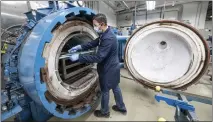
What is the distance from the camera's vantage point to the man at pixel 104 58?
1307 millimetres

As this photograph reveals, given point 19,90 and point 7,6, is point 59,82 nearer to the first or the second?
point 19,90

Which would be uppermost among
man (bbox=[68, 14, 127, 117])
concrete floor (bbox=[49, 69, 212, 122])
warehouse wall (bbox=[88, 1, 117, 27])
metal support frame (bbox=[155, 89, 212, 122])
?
warehouse wall (bbox=[88, 1, 117, 27])

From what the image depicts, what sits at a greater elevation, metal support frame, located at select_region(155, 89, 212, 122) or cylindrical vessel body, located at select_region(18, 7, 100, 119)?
cylindrical vessel body, located at select_region(18, 7, 100, 119)

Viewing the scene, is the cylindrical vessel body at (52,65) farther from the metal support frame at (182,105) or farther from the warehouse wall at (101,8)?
the warehouse wall at (101,8)

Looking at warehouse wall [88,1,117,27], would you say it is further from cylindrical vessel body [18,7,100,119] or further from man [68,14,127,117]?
cylindrical vessel body [18,7,100,119]

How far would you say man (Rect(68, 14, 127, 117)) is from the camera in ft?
4.29

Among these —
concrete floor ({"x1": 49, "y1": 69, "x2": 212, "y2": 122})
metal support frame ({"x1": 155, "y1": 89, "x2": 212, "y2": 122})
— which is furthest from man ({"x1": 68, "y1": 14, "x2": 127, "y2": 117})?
metal support frame ({"x1": 155, "y1": 89, "x2": 212, "y2": 122})

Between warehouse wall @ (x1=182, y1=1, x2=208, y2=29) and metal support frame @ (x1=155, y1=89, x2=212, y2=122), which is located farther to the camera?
warehouse wall @ (x1=182, y1=1, x2=208, y2=29)

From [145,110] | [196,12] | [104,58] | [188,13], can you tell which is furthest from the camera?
[188,13]

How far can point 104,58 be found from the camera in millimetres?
1400

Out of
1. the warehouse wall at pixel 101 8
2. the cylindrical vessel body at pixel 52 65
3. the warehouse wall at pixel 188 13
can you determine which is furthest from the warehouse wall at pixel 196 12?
the cylindrical vessel body at pixel 52 65

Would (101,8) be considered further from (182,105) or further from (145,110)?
(182,105)

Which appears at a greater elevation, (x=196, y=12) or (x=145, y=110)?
(x=196, y=12)

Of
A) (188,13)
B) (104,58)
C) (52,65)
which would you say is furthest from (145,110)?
(188,13)
